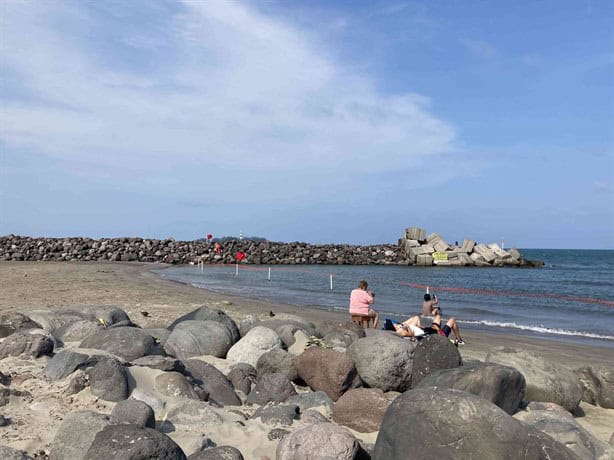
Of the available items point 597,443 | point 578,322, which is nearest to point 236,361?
point 597,443

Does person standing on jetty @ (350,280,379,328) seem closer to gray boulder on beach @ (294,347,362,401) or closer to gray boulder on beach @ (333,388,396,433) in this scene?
gray boulder on beach @ (294,347,362,401)

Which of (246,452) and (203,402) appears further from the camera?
(203,402)

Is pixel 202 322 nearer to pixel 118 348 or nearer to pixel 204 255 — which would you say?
pixel 118 348

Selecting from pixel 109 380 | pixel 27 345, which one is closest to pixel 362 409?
pixel 109 380

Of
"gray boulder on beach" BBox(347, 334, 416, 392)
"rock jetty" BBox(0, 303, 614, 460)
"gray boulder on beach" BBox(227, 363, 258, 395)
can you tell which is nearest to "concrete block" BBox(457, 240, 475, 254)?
"rock jetty" BBox(0, 303, 614, 460)

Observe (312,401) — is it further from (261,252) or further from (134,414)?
(261,252)

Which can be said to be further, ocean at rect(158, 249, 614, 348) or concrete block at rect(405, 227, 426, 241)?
concrete block at rect(405, 227, 426, 241)

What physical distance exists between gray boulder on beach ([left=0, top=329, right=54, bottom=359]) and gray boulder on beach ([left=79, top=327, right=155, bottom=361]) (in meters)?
0.50

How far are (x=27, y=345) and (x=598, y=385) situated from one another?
7.77 m

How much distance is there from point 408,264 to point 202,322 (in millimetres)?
50802

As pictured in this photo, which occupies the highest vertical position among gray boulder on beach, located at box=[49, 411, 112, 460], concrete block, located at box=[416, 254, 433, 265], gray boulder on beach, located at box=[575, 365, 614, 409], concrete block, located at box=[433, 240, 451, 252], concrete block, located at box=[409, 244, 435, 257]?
concrete block, located at box=[433, 240, 451, 252]

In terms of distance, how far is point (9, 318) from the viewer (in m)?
8.40

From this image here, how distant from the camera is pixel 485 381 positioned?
233 inches

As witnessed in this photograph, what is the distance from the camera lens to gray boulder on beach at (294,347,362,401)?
7.07 m
